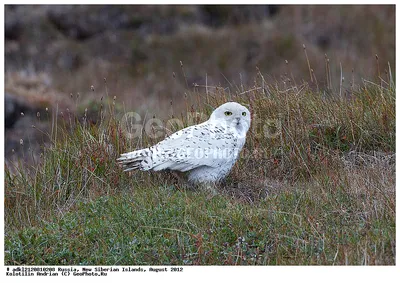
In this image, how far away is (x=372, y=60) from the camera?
19.8 m

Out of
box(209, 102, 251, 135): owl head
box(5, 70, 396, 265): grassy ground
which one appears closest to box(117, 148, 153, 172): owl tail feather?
box(5, 70, 396, 265): grassy ground

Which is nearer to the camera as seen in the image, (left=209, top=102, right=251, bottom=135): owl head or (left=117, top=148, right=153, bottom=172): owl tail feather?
(left=117, top=148, right=153, bottom=172): owl tail feather

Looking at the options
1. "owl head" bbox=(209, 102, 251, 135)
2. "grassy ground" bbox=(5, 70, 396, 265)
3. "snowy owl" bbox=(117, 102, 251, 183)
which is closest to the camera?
"grassy ground" bbox=(5, 70, 396, 265)

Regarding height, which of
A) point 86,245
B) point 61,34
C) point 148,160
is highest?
point 61,34

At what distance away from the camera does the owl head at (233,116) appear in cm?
654

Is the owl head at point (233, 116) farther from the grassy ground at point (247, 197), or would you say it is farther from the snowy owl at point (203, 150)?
the grassy ground at point (247, 197)

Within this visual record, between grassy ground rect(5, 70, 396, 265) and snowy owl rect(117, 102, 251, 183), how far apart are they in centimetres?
24

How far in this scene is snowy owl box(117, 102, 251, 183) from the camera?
20.7 ft

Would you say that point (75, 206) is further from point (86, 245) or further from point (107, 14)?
point (107, 14)

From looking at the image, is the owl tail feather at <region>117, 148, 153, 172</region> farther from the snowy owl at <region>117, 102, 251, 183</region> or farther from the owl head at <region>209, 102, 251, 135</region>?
the owl head at <region>209, 102, 251, 135</region>

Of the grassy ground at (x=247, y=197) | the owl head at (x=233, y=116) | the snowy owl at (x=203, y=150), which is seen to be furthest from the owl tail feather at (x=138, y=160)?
the owl head at (x=233, y=116)

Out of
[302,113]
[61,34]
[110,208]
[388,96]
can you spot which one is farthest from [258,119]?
[61,34]

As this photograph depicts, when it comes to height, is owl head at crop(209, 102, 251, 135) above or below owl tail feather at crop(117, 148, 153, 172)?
above

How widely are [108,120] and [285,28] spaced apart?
51.2 feet
